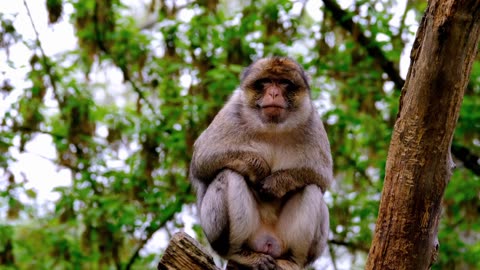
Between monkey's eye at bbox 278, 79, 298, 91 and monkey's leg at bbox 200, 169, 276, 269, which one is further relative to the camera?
monkey's eye at bbox 278, 79, 298, 91

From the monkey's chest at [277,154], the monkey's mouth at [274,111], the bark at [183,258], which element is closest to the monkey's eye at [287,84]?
the monkey's mouth at [274,111]

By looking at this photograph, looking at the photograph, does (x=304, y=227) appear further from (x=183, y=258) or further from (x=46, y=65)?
(x=46, y=65)

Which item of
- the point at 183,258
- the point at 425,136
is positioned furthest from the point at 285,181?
the point at 425,136

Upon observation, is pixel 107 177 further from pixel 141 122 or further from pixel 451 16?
pixel 451 16

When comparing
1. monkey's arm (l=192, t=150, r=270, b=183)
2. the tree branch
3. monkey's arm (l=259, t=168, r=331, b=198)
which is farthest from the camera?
the tree branch

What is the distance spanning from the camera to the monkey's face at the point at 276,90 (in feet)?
21.4

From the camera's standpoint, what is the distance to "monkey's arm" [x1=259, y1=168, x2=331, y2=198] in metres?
6.57

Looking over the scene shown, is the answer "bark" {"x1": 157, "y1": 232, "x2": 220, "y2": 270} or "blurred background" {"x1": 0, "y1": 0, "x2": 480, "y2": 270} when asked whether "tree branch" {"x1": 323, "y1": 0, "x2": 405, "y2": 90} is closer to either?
"blurred background" {"x1": 0, "y1": 0, "x2": 480, "y2": 270}

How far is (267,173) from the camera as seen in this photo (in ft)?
22.4

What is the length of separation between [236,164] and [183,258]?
1564 mm

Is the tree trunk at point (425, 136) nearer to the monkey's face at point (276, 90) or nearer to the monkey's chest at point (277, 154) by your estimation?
the monkey's face at point (276, 90)

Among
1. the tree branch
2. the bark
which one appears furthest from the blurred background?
the bark

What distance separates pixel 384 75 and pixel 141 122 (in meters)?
3.85

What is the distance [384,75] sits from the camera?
11.2 meters
